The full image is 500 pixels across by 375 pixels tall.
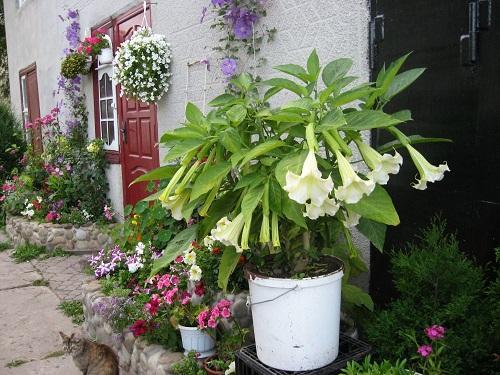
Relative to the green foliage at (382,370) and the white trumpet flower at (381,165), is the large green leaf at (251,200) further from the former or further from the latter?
the green foliage at (382,370)

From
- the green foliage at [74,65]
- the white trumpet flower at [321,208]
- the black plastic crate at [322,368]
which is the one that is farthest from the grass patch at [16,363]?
the green foliage at [74,65]

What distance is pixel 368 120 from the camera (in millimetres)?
1928

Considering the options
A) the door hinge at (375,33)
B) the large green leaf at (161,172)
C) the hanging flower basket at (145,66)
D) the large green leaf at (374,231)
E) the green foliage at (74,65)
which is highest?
the green foliage at (74,65)

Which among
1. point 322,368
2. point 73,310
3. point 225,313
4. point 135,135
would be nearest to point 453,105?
point 322,368

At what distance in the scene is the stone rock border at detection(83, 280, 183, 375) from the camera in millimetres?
3188

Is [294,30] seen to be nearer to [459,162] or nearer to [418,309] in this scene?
[459,162]

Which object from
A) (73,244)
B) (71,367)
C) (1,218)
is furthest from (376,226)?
(1,218)

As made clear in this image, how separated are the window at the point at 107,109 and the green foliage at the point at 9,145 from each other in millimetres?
3915

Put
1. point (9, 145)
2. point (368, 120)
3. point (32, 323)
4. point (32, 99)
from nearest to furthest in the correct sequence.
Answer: point (368, 120)
point (32, 323)
point (9, 145)
point (32, 99)

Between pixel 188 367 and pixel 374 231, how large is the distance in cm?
147

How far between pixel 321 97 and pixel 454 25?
0.93 meters

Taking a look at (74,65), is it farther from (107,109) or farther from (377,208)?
(377,208)

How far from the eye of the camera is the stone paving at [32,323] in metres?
3.88

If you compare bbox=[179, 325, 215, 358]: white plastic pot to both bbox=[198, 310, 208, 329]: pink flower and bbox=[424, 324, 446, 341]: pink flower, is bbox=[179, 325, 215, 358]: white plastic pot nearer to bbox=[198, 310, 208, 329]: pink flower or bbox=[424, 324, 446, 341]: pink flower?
bbox=[198, 310, 208, 329]: pink flower
